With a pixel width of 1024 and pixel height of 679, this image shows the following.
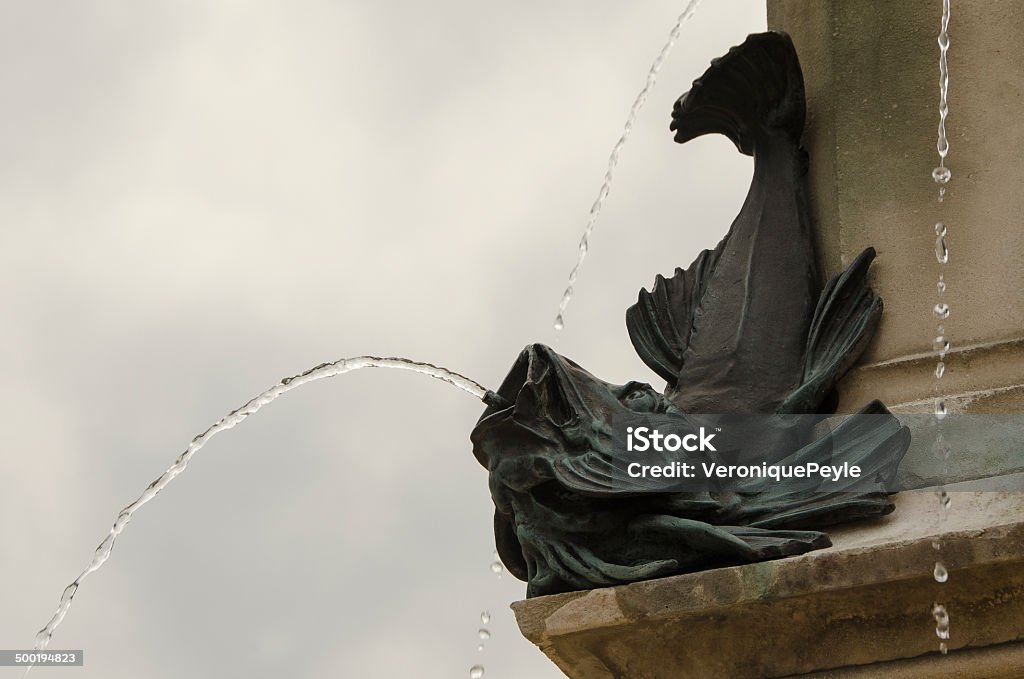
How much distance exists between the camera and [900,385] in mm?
5191

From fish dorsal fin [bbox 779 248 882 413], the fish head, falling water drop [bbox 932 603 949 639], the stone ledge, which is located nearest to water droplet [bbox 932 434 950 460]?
the stone ledge

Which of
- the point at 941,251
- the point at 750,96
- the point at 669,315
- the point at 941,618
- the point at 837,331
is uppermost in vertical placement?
the point at 750,96

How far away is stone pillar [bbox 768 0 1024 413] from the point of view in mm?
5129

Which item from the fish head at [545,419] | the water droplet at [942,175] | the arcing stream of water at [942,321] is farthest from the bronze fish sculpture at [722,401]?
Result: the water droplet at [942,175]

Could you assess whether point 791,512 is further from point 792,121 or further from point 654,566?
point 792,121

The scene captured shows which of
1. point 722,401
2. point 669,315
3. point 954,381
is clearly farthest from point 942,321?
point 669,315

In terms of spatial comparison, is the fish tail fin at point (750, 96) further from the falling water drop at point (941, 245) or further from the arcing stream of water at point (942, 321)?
the falling water drop at point (941, 245)

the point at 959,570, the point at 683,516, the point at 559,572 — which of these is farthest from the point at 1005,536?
the point at 559,572

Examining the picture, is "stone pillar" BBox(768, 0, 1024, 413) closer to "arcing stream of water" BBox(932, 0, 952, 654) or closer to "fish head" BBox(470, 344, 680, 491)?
"arcing stream of water" BBox(932, 0, 952, 654)

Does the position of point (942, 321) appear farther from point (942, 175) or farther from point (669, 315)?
point (669, 315)

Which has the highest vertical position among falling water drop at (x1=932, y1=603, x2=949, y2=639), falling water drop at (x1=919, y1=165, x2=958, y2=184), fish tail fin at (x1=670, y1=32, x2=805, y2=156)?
fish tail fin at (x1=670, y1=32, x2=805, y2=156)

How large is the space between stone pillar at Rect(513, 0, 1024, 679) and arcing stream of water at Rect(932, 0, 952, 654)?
0.07 ft

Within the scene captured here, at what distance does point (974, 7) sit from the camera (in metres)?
5.58

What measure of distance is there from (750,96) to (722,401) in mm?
1138
